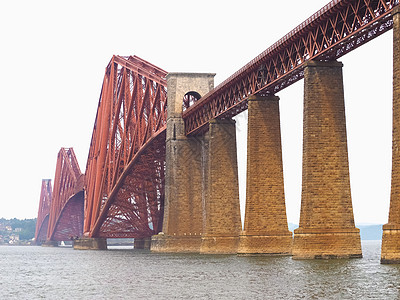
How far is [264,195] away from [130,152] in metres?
44.8

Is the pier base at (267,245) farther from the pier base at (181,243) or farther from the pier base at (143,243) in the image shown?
the pier base at (143,243)

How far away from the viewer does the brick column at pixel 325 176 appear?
178 feet

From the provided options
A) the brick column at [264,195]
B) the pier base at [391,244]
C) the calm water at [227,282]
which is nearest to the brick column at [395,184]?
the pier base at [391,244]

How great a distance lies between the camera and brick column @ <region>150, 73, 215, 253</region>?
3563 inches

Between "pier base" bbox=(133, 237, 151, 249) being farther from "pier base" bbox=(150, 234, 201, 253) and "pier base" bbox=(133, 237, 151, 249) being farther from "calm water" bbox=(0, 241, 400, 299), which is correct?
"calm water" bbox=(0, 241, 400, 299)

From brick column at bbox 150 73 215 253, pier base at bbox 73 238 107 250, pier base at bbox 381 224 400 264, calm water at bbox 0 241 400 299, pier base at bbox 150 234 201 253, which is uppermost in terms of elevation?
brick column at bbox 150 73 215 253

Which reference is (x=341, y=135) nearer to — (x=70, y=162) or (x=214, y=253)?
(x=214, y=253)

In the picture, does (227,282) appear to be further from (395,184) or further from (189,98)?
(189,98)

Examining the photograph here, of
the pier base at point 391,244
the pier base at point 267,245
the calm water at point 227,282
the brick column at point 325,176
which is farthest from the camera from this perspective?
the pier base at point 267,245

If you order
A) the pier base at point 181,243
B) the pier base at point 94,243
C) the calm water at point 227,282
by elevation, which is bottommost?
the calm water at point 227,282

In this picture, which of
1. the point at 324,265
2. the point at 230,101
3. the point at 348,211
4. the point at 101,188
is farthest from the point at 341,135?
the point at 101,188

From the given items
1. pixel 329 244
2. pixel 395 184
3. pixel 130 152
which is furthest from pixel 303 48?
pixel 130 152

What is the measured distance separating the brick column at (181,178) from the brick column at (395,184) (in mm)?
46713

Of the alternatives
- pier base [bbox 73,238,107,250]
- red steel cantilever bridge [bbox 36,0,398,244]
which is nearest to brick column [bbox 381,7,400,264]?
red steel cantilever bridge [bbox 36,0,398,244]
